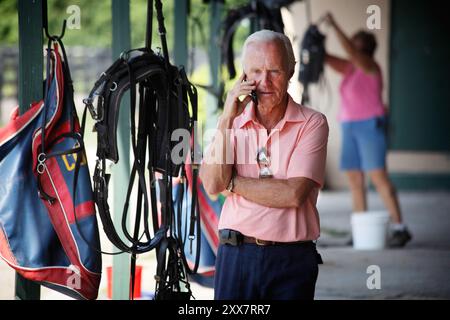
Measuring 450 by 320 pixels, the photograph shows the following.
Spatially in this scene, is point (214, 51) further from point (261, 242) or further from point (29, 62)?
point (261, 242)

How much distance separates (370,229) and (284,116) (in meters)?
4.47

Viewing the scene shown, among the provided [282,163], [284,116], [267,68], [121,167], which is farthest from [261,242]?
[121,167]

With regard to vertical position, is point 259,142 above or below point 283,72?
below

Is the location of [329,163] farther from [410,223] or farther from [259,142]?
[259,142]

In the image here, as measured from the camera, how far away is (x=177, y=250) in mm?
3689

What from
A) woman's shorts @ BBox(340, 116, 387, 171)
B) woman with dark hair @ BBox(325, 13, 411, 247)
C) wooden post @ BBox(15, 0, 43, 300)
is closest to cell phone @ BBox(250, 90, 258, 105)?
wooden post @ BBox(15, 0, 43, 300)

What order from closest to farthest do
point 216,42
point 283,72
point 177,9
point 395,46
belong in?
1. point 283,72
2. point 177,9
3. point 216,42
4. point 395,46

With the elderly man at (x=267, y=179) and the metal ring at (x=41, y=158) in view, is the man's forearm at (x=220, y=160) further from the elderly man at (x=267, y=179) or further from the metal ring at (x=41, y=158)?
the metal ring at (x=41, y=158)

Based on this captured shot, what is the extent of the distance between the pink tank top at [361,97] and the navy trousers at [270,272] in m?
4.72

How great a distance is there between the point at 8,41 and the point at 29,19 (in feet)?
63.9

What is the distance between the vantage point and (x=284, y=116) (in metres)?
3.35

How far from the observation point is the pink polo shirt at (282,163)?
3256mm

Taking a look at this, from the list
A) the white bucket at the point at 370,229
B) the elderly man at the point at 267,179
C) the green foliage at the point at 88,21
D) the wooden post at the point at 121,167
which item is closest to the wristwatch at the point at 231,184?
the elderly man at the point at 267,179
